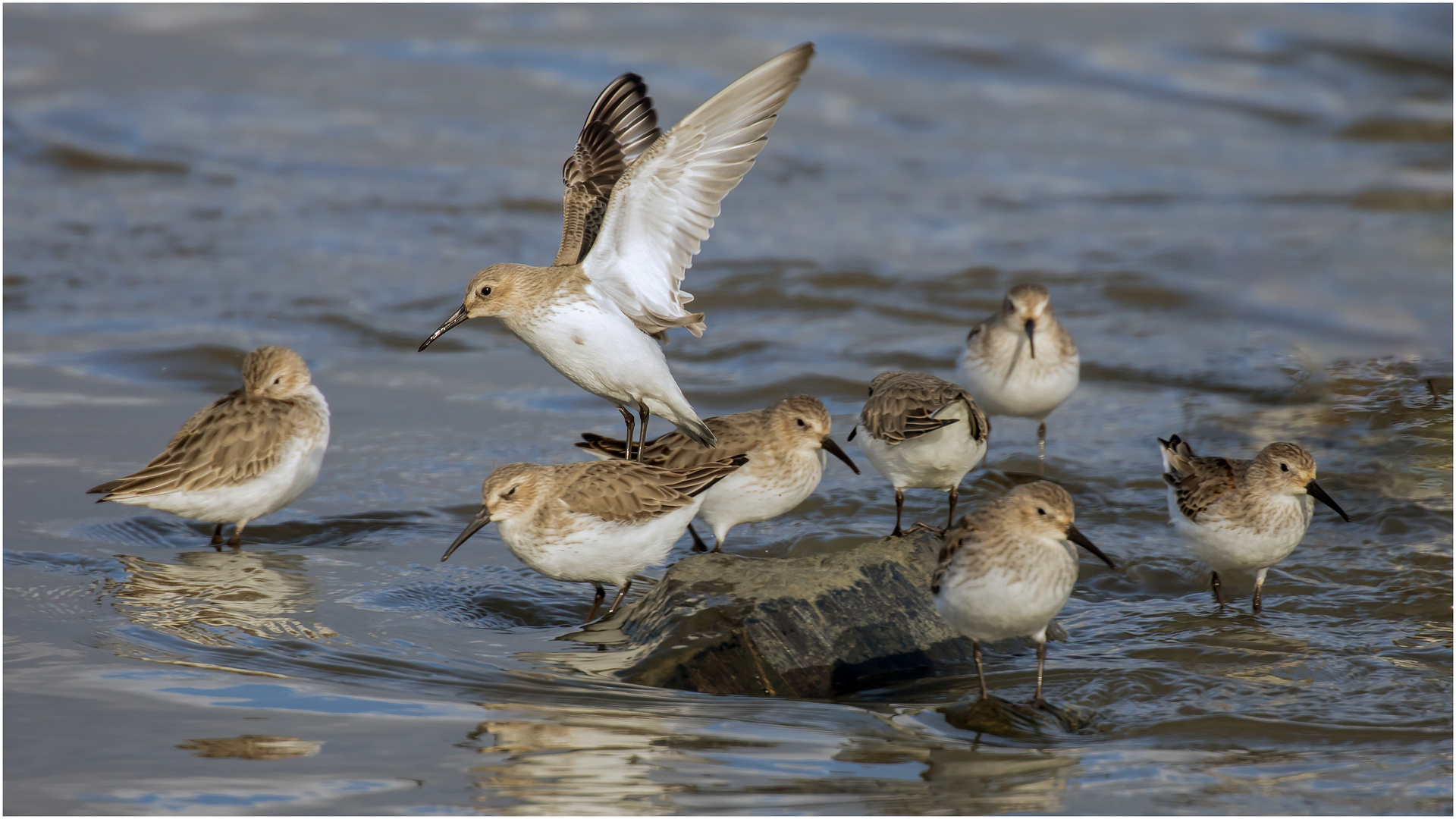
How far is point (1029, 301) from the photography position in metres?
8.39

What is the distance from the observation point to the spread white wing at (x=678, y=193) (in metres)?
6.02

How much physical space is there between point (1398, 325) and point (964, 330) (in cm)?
342

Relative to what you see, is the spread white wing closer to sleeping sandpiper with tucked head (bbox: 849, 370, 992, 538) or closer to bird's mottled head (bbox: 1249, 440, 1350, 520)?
sleeping sandpiper with tucked head (bbox: 849, 370, 992, 538)

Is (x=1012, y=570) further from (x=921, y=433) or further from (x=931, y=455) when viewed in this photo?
(x=931, y=455)

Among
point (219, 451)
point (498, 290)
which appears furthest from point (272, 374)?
point (498, 290)

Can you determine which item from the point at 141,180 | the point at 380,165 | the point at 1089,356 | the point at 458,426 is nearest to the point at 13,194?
the point at 141,180

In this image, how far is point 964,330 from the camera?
1156cm

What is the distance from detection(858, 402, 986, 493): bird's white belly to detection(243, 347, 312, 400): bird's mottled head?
309 cm

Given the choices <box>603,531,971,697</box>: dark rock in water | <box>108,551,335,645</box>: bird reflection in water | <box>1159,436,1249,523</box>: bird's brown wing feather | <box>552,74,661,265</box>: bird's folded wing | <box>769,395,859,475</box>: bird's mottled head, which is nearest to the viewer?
<box>603,531,971,697</box>: dark rock in water

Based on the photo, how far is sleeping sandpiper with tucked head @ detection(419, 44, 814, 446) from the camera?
611cm

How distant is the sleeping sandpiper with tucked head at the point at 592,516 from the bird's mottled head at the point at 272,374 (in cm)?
196

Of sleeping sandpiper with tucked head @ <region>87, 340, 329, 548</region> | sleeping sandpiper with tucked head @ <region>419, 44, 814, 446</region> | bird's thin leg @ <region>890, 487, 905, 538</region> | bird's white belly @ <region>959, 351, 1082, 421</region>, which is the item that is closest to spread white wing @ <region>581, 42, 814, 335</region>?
sleeping sandpiper with tucked head @ <region>419, 44, 814, 446</region>

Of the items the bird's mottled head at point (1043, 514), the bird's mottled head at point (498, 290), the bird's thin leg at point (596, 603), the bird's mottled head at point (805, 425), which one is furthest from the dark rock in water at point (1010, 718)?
the bird's mottled head at point (498, 290)

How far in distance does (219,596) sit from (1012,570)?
3.49 m
